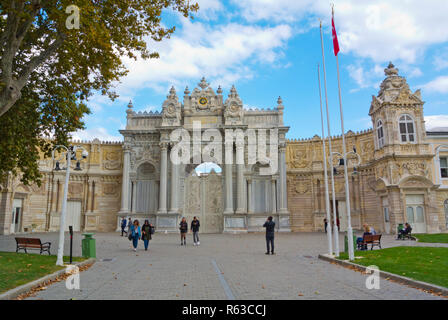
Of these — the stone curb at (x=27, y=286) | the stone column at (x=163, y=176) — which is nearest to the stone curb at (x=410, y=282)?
the stone curb at (x=27, y=286)

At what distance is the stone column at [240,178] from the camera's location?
35375 millimetres

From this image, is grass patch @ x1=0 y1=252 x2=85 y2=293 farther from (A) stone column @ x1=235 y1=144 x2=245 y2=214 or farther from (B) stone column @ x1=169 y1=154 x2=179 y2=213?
(A) stone column @ x1=235 y1=144 x2=245 y2=214

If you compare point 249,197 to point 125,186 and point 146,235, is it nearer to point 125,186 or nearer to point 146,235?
point 125,186

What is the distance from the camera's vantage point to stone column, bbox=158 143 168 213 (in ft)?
117

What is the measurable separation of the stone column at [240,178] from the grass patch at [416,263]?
18.9m

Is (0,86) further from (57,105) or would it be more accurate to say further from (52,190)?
(52,190)

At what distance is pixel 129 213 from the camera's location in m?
36.6

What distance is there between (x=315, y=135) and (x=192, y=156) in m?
14.5

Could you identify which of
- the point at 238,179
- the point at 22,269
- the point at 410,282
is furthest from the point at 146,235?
the point at 238,179

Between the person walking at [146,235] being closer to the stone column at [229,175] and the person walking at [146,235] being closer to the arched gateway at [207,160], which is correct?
the arched gateway at [207,160]

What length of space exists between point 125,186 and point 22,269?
26156 mm
